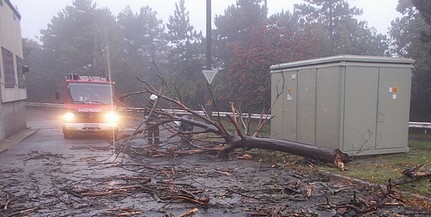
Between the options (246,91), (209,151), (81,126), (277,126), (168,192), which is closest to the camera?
(168,192)

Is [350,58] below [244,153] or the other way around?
the other way around

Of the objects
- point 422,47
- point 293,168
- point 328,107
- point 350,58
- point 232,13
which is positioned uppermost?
point 232,13

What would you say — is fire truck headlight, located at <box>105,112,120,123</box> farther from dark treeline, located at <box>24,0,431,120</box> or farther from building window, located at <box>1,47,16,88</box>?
building window, located at <box>1,47,16,88</box>

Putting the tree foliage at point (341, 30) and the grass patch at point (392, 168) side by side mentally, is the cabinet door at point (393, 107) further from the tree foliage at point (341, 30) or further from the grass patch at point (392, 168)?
the tree foliage at point (341, 30)

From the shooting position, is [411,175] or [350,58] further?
[350,58]

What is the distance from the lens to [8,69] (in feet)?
51.4

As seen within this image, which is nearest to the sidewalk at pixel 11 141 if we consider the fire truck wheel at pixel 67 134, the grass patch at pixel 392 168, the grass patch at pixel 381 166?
A: the fire truck wheel at pixel 67 134

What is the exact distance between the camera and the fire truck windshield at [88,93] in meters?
15.2

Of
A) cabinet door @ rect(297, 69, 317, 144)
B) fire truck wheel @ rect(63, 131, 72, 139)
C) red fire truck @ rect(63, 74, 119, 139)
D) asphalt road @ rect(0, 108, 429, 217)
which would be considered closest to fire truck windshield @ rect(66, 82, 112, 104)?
red fire truck @ rect(63, 74, 119, 139)

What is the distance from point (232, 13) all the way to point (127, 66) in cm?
1467

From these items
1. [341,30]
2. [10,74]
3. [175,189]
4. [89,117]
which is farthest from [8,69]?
[341,30]

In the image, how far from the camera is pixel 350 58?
8.95 m

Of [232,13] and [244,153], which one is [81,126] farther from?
[232,13]

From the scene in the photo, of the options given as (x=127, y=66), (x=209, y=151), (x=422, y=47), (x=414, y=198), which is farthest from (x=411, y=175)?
(x=127, y=66)
